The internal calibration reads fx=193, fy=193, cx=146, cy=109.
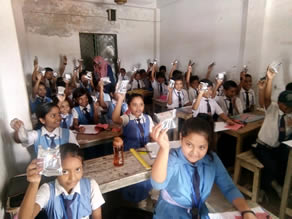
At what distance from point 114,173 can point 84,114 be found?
1.59 meters

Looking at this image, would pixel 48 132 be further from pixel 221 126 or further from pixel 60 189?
pixel 221 126

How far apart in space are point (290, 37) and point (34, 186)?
376cm

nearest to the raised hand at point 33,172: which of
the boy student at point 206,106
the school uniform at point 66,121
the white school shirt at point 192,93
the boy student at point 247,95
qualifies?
the school uniform at point 66,121

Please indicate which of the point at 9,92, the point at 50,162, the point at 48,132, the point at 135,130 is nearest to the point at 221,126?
the point at 135,130

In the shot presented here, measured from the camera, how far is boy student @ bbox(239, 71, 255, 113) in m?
3.32

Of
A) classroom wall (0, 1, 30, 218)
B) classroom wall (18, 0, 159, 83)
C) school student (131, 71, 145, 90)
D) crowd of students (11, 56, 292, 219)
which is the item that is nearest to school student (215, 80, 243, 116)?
crowd of students (11, 56, 292, 219)

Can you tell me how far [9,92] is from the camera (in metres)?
1.60

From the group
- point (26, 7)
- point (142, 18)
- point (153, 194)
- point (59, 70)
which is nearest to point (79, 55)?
point (59, 70)

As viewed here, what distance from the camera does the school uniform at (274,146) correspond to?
1.84 metres

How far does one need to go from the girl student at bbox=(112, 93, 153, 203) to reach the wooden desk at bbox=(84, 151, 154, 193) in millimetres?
509

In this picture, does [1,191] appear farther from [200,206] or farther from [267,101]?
[267,101]

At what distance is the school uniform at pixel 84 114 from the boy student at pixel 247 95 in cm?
252

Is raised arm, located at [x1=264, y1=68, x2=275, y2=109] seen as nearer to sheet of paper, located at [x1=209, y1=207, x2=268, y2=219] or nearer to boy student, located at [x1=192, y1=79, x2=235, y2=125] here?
boy student, located at [x1=192, y1=79, x2=235, y2=125]

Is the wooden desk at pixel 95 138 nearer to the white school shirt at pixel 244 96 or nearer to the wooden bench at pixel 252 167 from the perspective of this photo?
the wooden bench at pixel 252 167
